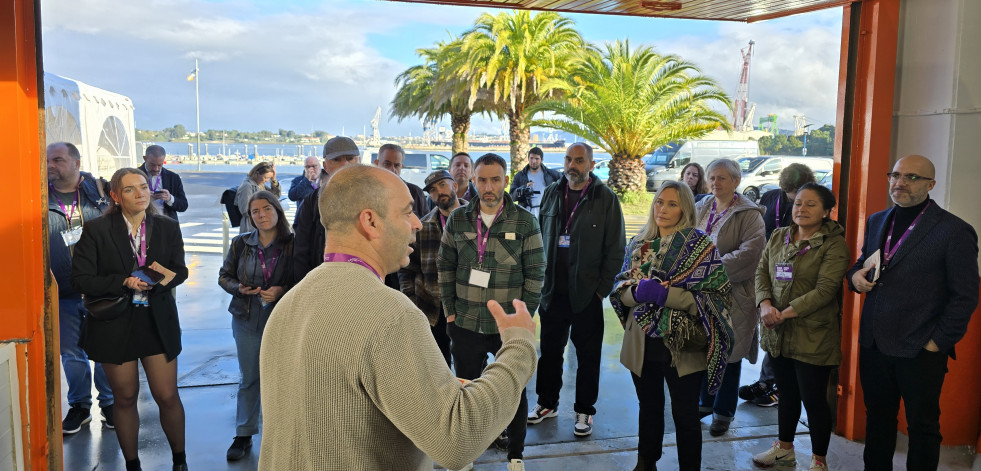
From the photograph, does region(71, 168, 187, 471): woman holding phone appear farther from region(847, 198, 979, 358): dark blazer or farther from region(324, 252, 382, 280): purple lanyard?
region(847, 198, 979, 358): dark blazer

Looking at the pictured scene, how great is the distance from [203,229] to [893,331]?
16383mm

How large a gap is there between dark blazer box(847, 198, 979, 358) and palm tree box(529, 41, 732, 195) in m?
14.8

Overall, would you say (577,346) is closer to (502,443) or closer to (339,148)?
(502,443)

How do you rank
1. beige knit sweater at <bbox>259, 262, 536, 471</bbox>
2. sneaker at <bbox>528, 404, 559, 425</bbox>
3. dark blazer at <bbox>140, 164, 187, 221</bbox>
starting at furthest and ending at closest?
dark blazer at <bbox>140, 164, 187, 221</bbox> < sneaker at <bbox>528, 404, 559, 425</bbox> < beige knit sweater at <bbox>259, 262, 536, 471</bbox>

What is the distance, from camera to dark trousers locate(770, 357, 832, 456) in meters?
3.67

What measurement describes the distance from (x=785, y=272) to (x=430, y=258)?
2192 millimetres

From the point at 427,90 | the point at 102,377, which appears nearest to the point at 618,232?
the point at 102,377

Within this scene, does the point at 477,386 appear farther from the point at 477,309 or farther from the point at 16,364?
the point at 16,364

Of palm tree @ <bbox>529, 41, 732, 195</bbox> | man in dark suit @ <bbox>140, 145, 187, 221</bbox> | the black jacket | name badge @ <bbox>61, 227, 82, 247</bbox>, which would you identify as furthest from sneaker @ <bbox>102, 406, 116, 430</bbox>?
palm tree @ <bbox>529, 41, 732, 195</bbox>

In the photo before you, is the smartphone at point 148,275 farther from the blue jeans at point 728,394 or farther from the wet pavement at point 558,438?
the blue jeans at point 728,394

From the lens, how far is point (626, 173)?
789 inches

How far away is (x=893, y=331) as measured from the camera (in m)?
3.33

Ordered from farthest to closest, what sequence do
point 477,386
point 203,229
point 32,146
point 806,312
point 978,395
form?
1. point 203,229
2. point 978,395
3. point 806,312
4. point 32,146
5. point 477,386

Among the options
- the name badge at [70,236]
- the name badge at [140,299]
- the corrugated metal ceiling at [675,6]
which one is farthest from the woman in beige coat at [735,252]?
the name badge at [70,236]
